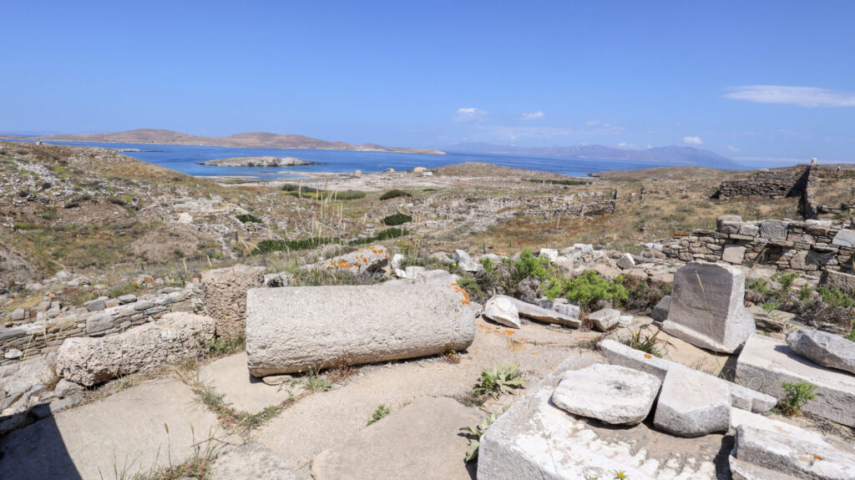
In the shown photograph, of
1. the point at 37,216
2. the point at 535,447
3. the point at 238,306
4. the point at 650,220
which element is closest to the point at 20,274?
the point at 37,216

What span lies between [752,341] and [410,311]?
4.33 metres

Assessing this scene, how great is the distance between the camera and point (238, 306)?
547 centimetres

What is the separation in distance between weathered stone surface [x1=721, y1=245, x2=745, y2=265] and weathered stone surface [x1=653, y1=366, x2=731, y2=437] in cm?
986

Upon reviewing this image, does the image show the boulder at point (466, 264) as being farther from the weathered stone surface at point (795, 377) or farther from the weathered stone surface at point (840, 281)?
the weathered stone surface at point (840, 281)

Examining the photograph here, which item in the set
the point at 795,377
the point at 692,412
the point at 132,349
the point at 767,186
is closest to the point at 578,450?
the point at 692,412

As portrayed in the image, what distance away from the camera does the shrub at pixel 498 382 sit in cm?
415

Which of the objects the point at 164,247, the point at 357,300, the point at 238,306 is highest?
the point at 357,300

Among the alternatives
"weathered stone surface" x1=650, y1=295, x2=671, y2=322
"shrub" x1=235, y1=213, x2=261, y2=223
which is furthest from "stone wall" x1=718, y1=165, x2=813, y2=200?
"shrub" x1=235, y1=213, x2=261, y2=223

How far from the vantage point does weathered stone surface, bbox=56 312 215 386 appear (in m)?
4.57

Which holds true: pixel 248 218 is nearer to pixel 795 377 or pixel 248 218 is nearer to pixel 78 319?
pixel 78 319

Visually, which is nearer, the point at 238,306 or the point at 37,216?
the point at 238,306

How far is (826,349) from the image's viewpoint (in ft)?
13.1

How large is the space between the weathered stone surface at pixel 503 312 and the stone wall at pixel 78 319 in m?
6.20

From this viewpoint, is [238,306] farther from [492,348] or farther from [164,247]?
[164,247]
